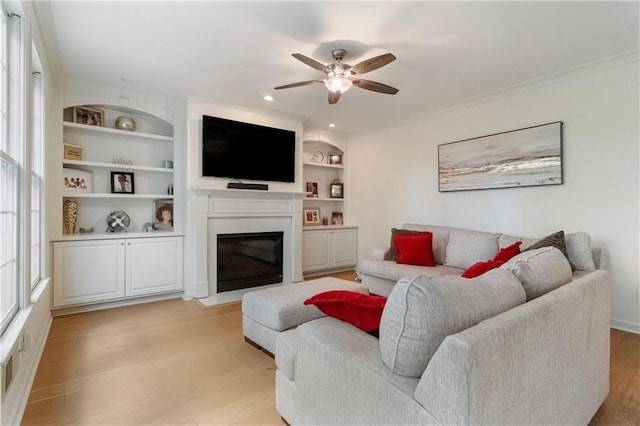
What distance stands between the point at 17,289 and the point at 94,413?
3.04ft

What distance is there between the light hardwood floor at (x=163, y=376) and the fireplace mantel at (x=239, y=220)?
83 cm

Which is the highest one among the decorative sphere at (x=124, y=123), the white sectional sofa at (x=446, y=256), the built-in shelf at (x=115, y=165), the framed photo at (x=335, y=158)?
the decorative sphere at (x=124, y=123)

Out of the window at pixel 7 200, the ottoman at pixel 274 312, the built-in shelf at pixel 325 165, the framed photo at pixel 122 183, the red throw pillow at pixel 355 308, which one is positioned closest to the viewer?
the red throw pillow at pixel 355 308

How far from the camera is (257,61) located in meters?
2.94

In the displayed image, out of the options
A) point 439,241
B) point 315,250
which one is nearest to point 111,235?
point 315,250

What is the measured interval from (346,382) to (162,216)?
3678mm

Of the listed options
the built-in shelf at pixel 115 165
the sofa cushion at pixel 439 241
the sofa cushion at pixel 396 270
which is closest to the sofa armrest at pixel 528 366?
the sofa cushion at pixel 396 270

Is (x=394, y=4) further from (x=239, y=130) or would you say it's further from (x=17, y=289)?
(x=17, y=289)

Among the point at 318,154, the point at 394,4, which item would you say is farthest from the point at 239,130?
the point at 394,4

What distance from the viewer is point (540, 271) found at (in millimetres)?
1441

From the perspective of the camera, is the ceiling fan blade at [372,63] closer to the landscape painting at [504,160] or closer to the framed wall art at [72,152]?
the landscape painting at [504,160]

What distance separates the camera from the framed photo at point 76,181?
11.5 ft

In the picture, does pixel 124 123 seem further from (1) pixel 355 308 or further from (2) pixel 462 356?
(2) pixel 462 356

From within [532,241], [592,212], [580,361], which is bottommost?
[580,361]
